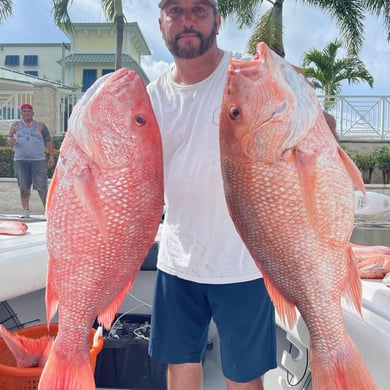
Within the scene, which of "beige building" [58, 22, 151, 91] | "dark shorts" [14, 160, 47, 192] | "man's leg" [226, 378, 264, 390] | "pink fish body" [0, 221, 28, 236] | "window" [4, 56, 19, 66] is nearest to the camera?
"man's leg" [226, 378, 264, 390]

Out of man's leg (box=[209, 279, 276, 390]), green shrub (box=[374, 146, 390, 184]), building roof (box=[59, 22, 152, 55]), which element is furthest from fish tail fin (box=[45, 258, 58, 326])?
building roof (box=[59, 22, 152, 55])

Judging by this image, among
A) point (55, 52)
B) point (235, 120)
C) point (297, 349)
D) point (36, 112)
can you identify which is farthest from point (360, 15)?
point (55, 52)

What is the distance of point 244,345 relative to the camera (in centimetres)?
225

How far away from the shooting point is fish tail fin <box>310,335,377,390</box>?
158cm

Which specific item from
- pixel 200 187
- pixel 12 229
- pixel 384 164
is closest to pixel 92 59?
pixel 384 164

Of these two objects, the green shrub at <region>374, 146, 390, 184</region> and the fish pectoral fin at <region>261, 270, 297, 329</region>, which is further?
the green shrub at <region>374, 146, 390, 184</region>

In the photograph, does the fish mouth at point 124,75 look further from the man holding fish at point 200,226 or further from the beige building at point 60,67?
the beige building at point 60,67

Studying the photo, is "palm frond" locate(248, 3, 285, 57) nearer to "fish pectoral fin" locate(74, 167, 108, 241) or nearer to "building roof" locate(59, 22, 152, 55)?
"fish pectoral fin" locate(74, 167, 108, 241)

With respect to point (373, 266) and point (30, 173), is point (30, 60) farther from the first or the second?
point (373, 266)

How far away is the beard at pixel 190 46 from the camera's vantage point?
213 cm

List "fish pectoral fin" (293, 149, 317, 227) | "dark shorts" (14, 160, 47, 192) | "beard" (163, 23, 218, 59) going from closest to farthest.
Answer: "fish pectoral fin" (293, 149, 317, 227)
"beard" (163, 23, 218, 59)
"dark shorts" (14, 160, 47, 192)

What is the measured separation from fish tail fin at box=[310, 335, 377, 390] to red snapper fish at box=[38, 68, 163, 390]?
2.32 ft

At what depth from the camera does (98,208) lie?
5.33ft

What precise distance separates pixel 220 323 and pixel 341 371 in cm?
74
